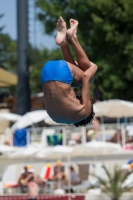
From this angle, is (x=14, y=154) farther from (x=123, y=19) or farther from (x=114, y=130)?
(x=123, y=19)

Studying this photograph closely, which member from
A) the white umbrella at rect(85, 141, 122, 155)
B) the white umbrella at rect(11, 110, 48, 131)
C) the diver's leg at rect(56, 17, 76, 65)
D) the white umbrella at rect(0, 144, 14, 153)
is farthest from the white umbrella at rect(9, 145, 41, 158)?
the diver's leg at rect(56, 17, 76, 65)

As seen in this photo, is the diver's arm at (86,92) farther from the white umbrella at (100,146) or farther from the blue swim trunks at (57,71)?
the white umbrella at (100,146)

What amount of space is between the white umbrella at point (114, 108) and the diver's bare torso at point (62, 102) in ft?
35.7

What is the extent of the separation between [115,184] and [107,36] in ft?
29.0

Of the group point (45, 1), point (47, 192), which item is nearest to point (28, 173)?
point (47, 192)

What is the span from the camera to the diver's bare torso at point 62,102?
6.83m

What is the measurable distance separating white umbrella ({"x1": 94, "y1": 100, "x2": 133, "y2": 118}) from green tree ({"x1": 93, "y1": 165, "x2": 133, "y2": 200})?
7.63 feet

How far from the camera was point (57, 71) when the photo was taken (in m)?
6.81

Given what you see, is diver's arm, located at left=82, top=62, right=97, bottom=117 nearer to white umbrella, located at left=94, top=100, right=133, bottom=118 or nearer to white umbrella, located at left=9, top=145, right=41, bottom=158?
white umbrella, located at left=9, top=145, right=41, bottom=158

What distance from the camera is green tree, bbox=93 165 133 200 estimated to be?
52.0 feet

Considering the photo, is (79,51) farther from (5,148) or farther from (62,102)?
(5,148)

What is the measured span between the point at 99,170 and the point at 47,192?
57.8 inches

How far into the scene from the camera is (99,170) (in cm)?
1692

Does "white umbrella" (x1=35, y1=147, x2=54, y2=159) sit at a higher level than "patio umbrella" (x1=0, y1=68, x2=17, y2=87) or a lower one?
lower
